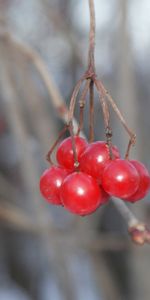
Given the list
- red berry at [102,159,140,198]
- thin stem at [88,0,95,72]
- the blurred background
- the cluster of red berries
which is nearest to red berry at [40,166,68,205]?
the cluster of red berries

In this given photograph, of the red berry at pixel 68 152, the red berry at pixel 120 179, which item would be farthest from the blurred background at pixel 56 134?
the red berry at pixel 120 179

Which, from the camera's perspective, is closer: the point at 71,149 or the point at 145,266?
the point at 71,149

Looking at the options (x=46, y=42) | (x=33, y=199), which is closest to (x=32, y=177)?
(x=33, y=199)

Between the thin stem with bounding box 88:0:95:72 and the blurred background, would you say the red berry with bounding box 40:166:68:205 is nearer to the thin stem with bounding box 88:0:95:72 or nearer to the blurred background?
the thin stem with bounding box 88:0:95:72

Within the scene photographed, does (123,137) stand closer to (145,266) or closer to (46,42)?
(145,266)

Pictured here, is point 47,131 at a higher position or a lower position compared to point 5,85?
lower

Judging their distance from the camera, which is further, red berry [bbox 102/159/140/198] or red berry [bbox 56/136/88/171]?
red berry [bbox 56/136/88/171]

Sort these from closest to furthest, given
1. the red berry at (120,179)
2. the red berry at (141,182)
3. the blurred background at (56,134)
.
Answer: the red berry at (120,179)
the red berry at (141,182)
the blurred background at (56,134)

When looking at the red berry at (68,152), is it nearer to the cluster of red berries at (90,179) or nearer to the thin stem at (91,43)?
the cluster of red berries at (90,179)
